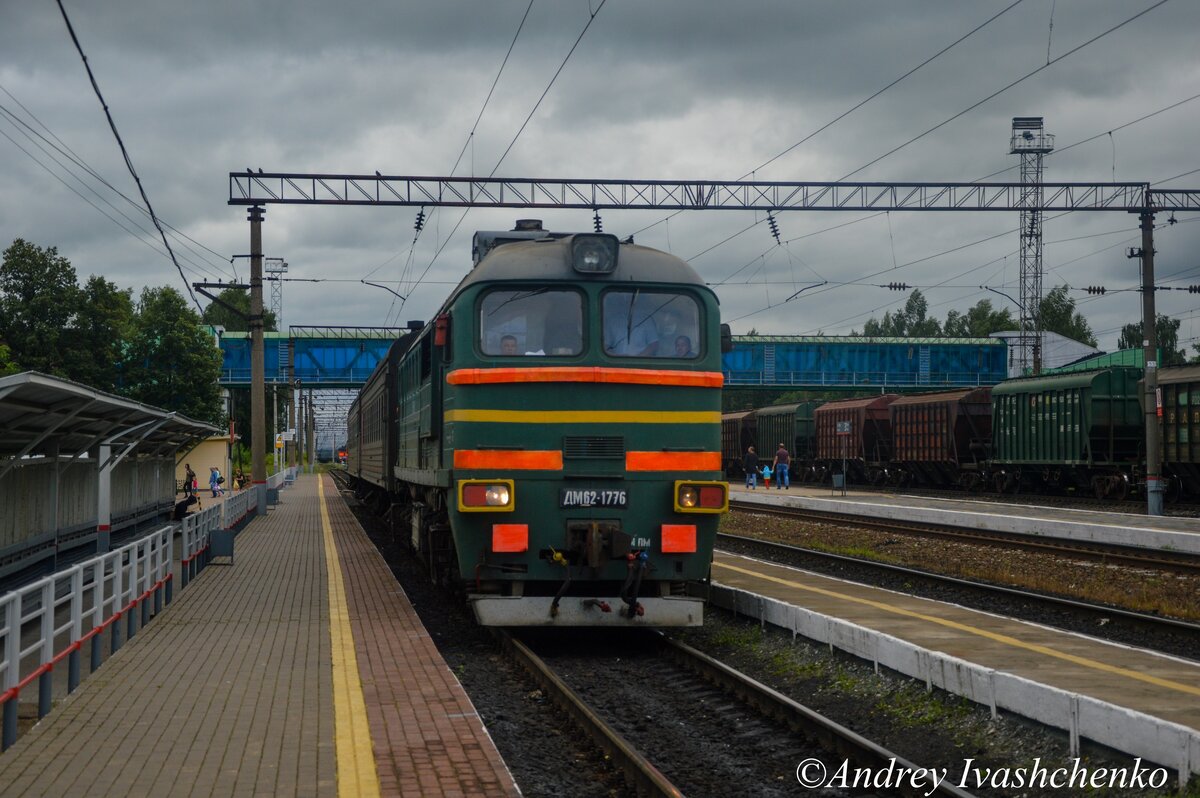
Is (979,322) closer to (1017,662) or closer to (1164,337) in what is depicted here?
(1164,337)

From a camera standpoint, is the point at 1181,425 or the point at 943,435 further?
the point at 943,435

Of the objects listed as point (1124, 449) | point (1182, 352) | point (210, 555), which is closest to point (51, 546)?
point (210, 555)

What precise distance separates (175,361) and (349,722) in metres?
44.3

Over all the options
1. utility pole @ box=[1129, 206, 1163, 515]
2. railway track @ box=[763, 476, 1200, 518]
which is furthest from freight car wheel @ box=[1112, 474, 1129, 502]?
utility pole @ box=[1129, 206, 1163, 515]

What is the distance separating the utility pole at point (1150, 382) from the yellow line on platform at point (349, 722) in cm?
1662

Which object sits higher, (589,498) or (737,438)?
(737,438)

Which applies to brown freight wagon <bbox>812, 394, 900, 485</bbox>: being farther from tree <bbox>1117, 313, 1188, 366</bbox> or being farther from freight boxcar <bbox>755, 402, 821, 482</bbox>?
tree <bbox>1117, 313, 1188, 366</bbox>

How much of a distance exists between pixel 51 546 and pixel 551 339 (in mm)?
6386

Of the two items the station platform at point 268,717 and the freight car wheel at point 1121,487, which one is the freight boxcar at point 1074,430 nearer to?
the freight car wheel at point 1121,487

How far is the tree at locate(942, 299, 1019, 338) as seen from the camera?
326 ft

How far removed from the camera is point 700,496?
34.8 feet

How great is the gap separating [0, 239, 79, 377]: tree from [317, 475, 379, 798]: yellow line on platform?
159 feet

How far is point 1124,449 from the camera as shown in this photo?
1126 inches

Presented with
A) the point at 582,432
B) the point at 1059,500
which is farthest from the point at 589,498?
the point at 1059,500
